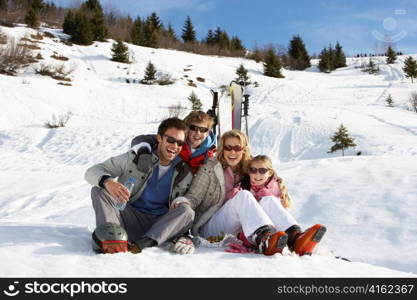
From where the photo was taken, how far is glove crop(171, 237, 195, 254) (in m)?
2.53

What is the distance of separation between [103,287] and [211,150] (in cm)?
169

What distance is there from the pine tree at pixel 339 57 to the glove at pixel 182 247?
41.4 metres

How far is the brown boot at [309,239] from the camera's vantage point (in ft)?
8.29

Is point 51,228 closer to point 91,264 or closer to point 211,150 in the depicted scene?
point 91,264

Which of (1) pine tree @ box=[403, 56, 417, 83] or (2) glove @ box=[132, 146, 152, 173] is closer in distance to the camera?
(2) glove @ box=[132, 146, 152, 173]

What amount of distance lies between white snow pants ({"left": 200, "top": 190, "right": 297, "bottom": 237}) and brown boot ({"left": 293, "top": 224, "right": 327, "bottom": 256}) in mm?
169

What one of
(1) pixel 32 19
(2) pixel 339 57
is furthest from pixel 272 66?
(1) pixel 32 19

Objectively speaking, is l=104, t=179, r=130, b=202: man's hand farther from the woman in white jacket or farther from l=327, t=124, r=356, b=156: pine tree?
l=327, t=124, r=356, b=156: pine tree

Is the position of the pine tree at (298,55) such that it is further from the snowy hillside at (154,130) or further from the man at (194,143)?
the man at (194,143)

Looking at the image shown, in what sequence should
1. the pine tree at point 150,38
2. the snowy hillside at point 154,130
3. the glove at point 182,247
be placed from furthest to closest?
the pine tree at point 150,38
the glove at point 182,247
the snowy hillside at point 154,130

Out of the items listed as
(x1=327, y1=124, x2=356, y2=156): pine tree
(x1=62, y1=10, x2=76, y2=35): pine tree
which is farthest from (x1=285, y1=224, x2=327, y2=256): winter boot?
(x1=62, y1=10, x2=76, y2=35): pine tree

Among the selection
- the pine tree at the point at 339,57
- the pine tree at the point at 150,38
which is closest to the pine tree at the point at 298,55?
the pine tree at the point at 339,57

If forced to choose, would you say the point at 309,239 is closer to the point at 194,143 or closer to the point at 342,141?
the point at 194,143

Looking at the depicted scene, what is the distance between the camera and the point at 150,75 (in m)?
22.9
